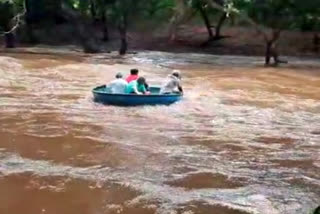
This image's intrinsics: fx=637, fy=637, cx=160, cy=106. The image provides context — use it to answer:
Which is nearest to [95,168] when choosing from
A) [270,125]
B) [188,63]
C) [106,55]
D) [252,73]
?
[270,125]

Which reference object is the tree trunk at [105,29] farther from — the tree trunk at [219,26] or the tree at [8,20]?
the tree trunk at [219,26]

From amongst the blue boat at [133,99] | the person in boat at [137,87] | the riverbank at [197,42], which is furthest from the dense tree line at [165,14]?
the blue boat at [133,99]

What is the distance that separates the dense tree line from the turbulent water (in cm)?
848

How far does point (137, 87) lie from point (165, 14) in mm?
21648

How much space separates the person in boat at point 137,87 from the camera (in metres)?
16.0

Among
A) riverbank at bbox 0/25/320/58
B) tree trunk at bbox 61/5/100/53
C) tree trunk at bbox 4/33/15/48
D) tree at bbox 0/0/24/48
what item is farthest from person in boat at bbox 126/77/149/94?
tree trunk at bbox 4/33/15/48

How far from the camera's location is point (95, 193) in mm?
8328

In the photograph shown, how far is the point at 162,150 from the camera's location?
36.4 feet

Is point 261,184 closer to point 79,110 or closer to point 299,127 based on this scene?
point 299,127

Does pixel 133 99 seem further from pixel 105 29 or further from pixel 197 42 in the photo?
pixel 105 29

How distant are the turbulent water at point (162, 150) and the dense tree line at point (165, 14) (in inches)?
334

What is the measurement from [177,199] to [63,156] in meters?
2.89

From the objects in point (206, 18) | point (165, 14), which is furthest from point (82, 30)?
point (206, 18)

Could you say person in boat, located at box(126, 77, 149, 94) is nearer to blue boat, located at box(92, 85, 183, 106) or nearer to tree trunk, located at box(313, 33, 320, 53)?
blue boat, located at box(92, 85, 183, 106)
